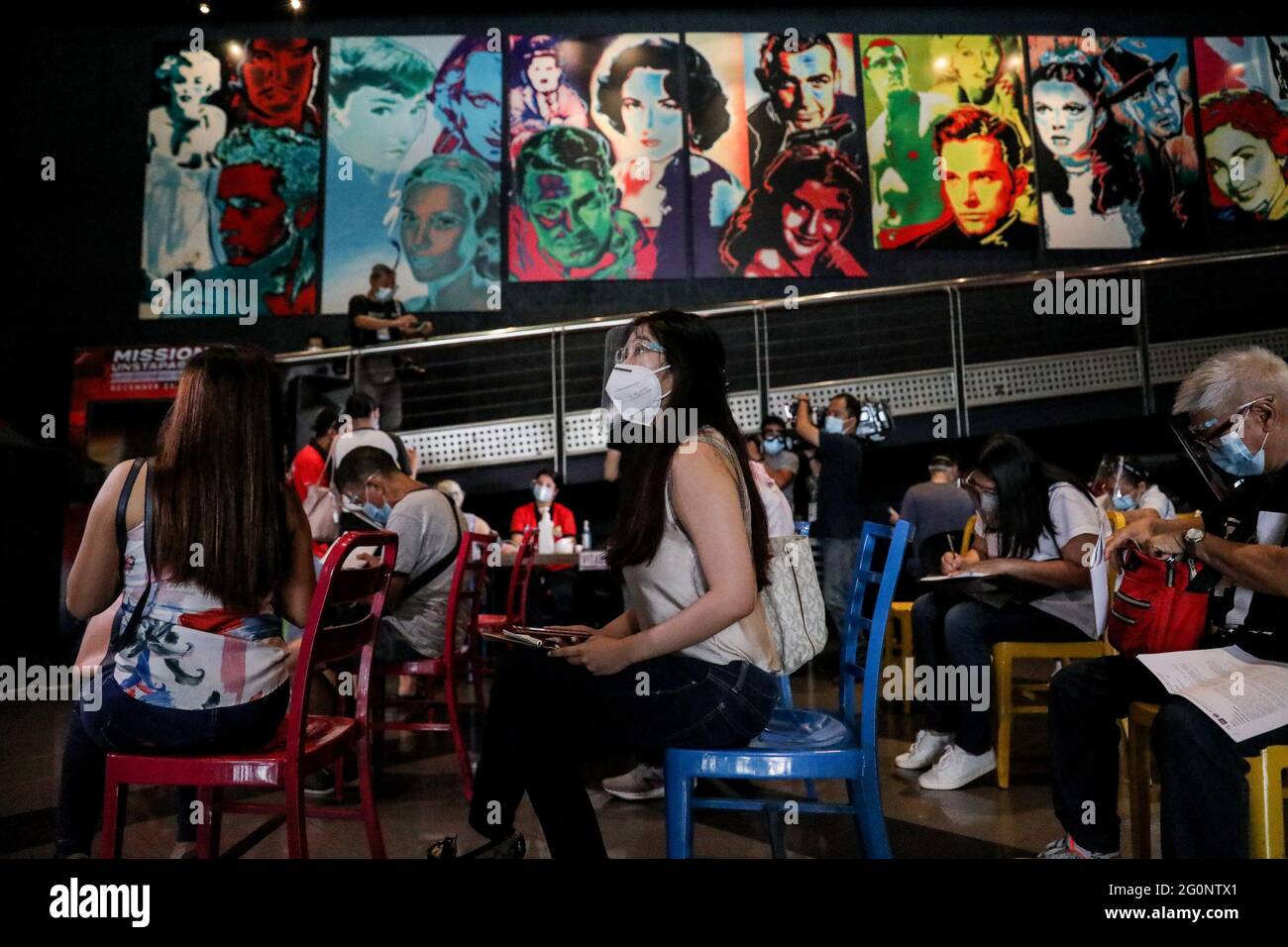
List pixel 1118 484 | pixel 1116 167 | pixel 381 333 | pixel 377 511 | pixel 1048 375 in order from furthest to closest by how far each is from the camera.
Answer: pixel 1116 167 → pixel 381 333 → pixel 1048 375 → pixel 1118 484 → pixel 377 511

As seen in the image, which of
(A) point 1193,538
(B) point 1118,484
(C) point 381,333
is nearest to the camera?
(A) point 1193,538

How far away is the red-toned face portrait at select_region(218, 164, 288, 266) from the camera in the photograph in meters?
7.83

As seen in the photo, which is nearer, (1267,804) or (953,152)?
(1267,804)

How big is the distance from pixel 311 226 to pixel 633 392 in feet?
23.2

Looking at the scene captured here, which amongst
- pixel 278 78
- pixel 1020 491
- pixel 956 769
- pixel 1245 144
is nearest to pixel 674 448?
pixel 1020 491

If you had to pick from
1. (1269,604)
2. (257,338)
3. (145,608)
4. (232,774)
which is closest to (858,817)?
(1269,604)

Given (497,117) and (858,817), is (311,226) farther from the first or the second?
(858,817)

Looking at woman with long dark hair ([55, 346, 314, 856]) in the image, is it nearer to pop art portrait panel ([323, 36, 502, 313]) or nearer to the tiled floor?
the tiled floor

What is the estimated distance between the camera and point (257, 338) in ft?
25.8

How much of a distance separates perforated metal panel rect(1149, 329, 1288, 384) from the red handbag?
539cm

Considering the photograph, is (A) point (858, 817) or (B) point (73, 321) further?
(B) point (73, 321)

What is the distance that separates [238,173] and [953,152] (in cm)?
617

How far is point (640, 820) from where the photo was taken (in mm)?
2725

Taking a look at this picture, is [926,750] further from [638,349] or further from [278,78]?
[278,78]
